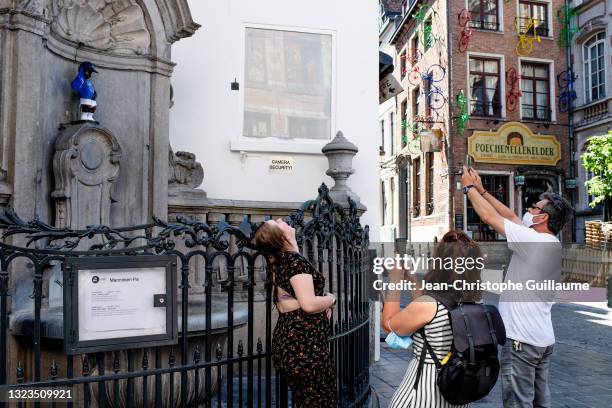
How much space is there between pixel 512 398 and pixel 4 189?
4.28m

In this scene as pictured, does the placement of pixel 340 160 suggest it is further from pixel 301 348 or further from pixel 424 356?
pixel 424 356

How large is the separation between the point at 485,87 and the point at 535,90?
2.55m

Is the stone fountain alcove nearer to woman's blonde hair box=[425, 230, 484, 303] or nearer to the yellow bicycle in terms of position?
woman's blonde hair box=[425, 230, 484, 303]

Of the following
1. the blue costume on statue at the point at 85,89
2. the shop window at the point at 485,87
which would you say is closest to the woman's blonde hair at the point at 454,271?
the blue costume on statue at the point at 85,89

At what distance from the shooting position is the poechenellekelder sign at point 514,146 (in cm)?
2798

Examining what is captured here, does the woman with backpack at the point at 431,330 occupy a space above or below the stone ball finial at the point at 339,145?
below

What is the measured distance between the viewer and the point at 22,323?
4473 millimetres

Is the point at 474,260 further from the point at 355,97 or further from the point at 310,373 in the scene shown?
the point at 355,97

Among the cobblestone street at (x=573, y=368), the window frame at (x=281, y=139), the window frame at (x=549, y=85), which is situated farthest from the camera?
the window frame at (x=549, y=85)

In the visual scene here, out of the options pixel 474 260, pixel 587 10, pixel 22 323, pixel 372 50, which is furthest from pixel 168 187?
pixel 587 10

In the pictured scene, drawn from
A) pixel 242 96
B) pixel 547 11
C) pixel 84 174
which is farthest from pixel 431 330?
pixel 547 11

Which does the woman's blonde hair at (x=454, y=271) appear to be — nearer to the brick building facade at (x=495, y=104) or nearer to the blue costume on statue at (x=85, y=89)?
the blue costume on statue at (x=85, y=89)

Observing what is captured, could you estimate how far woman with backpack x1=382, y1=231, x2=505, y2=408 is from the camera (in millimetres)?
3281

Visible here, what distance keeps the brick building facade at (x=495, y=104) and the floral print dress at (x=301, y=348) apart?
79.7 feet
